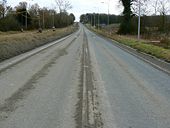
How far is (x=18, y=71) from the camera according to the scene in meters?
15.0

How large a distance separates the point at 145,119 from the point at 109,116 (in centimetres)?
75

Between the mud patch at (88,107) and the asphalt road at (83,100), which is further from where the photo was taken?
the asphalt road at (83,100)

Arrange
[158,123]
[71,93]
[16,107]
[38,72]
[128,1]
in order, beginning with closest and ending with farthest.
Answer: [158,123]
[16,107]
[71,93]
[38,72]
[128,1]

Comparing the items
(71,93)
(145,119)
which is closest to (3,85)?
(71,93)

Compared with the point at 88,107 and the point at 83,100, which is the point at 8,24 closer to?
the point at 83,100

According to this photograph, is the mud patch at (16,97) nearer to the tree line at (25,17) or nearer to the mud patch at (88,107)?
the mud patch at (88,107)

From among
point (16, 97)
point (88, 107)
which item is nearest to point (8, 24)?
point (16, 97)

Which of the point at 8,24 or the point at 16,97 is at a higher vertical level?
the point at 8,24

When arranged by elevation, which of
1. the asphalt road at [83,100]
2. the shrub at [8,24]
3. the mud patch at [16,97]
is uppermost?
the shrub at [8,24]

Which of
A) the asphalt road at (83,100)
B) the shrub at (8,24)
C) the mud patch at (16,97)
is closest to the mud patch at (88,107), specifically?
the asphalt road at (83,100)

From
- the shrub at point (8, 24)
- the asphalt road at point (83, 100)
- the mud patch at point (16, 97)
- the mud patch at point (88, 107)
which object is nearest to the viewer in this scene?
the mud patch at point (88, 107)

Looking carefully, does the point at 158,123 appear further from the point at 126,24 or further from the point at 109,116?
the point at 126,24

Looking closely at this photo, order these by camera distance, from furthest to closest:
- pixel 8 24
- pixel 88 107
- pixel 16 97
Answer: pixel 8 24 → pixel 16 97 → pixel 88 107

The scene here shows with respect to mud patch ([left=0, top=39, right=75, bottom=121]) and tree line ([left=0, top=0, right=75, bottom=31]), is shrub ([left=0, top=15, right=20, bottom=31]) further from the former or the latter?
mud patch ([left=0, top=39, right=75, bottom=121])
